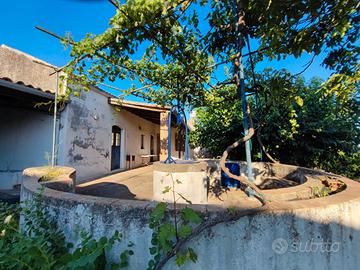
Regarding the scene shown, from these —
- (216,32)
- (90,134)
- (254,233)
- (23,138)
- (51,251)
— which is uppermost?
(216,32)

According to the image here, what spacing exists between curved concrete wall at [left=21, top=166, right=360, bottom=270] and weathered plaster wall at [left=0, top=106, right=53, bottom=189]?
505 cm

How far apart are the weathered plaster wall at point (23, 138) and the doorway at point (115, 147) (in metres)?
2.89

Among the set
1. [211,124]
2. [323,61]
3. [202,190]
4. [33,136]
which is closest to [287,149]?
[211,124]

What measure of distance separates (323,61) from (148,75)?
11.7 ft

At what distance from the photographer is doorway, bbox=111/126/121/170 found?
856cm

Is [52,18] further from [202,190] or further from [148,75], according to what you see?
[202,190]

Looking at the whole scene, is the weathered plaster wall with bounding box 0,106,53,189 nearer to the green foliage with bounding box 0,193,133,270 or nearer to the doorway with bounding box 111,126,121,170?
the doorway with bounding box 111,126,121,170

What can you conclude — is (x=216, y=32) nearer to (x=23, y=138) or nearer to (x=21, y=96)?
(x=21, y=96)

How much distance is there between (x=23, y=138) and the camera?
5.87 m

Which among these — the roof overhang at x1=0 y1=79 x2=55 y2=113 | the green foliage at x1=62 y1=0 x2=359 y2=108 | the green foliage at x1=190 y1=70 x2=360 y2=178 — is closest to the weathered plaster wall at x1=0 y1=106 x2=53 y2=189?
the roof overhang at x1=0 y1=79 x2=55 y2=113

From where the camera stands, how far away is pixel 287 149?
7.22 m

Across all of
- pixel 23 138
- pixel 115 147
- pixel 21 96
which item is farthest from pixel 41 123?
pixel 115 147

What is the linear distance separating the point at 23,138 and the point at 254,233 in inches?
261

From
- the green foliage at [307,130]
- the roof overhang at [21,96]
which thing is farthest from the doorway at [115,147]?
the green foliage at [307,130]
